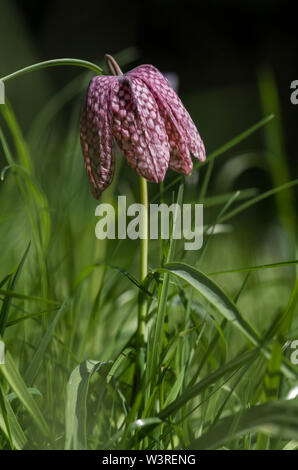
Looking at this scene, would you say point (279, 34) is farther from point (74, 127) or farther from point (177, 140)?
point (177, 140)

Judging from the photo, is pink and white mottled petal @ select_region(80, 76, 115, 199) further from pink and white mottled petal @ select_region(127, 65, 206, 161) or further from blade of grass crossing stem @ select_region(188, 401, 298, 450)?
blade of grass crossing stem @ select_region(188, 401, 298, 450)

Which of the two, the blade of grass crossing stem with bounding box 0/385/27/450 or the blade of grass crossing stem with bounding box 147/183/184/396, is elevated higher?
the blade of grass crossing stem with bounding box 147/183/184/396

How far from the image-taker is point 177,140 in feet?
1.86

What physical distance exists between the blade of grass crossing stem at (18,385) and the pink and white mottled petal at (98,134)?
A: 6.7 inches

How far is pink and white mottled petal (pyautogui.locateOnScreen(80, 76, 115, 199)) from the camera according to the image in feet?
1.76

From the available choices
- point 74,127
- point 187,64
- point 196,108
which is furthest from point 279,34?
point 74,127

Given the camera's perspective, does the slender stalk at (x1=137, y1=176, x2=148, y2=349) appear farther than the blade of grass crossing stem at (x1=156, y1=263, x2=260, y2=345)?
Yes

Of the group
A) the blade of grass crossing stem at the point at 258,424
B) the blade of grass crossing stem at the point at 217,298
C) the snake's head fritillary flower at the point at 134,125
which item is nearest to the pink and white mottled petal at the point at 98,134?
the snake's head fritillary flower at the point at 134,125

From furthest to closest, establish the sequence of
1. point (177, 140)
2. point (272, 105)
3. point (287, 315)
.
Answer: point (272, 105) < point (177, 140) < point (287, 315)

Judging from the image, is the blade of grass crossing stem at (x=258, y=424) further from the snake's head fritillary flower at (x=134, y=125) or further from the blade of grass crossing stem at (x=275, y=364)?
the snake's head fritillary flower at (x=134, y=125)

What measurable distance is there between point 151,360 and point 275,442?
0.42ft

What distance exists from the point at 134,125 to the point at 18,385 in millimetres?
240

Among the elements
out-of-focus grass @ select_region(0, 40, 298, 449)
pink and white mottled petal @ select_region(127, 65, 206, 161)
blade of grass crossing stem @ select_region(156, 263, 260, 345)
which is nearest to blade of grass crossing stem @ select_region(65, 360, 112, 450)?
out-of-focus grass @ select_region(0, 40, 298, 449)

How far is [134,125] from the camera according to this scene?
531 millimetres
